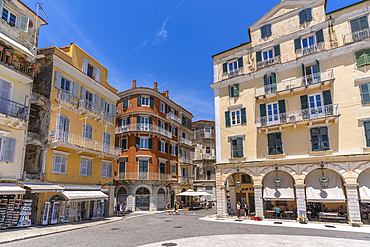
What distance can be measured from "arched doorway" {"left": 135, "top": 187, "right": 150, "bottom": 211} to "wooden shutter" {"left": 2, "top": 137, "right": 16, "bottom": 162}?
67.5ft

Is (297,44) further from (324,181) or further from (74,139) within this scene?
(74,139)

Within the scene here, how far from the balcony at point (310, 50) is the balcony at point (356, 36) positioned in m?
1.79

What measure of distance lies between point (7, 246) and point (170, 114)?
3195cm

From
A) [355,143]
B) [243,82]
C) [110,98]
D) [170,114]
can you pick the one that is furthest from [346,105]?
[170,114]

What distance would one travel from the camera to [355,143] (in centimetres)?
2048

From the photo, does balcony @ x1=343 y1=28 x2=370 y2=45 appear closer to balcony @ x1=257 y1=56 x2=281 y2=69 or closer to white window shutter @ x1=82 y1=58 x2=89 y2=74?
balcony @ x1=257 y1=56 x2=281 y2=69

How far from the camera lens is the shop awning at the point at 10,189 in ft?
50.7

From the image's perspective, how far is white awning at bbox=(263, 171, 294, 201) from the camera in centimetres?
2273

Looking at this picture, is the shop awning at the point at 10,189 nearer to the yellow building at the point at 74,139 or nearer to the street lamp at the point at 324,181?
the yellow building at the point at 74,139

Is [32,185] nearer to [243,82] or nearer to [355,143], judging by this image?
[243,82]

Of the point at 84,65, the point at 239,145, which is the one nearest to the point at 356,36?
the point at 239,145

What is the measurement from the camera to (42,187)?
18156 millimetres

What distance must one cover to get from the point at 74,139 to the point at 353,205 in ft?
76.2

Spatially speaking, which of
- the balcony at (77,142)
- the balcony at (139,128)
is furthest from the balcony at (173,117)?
the balcony at (77,142)
